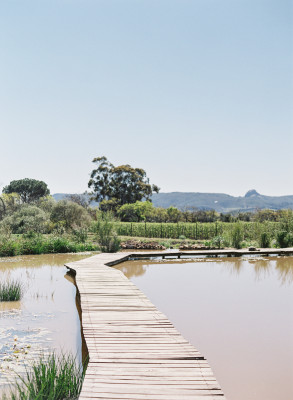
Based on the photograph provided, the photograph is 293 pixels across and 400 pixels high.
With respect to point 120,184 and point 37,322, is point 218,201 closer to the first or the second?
point 120,184

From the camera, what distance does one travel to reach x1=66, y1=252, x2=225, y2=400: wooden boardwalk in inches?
111

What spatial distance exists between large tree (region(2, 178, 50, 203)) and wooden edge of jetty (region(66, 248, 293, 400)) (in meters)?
40.4

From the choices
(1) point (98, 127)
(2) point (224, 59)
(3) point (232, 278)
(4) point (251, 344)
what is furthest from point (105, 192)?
(4) point (251, 344)

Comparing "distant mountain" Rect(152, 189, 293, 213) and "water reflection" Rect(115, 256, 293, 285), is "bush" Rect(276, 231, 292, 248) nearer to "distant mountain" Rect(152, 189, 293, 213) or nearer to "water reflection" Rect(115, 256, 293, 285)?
"water reflection" Rect(115, 256, 293, 285)

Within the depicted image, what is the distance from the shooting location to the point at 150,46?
1346 centimetres

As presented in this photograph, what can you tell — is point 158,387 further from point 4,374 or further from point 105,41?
point 105,41

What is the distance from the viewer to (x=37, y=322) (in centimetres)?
566

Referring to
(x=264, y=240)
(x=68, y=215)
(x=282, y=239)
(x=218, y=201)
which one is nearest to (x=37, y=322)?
(x=264, y=240)

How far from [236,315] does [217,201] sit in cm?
8961

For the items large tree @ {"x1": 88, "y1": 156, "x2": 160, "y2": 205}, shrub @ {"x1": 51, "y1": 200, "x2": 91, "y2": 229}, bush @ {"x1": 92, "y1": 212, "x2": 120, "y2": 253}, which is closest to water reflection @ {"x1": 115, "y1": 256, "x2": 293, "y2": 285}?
bush @ {"x1": 92, "y1": 212, "x2": 120, "y2": 253}

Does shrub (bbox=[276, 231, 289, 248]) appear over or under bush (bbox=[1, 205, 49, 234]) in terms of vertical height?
under

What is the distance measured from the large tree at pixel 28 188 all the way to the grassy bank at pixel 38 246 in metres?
31.0

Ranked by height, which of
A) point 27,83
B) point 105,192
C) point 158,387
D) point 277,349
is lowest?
point 277,349

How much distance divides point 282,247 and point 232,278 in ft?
21.2
